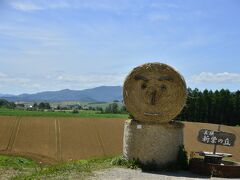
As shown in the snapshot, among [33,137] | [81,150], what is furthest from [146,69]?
[33,137]

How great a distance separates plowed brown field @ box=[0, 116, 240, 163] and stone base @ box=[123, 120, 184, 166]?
4639mm

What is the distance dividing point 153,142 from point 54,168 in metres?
2.84

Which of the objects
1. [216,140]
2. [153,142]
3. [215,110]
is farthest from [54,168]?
[215,110]

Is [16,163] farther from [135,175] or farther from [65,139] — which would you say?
[65,139]

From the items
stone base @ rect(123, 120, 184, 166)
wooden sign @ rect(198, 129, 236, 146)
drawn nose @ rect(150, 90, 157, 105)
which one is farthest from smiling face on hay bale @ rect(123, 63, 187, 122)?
wooden sign @ rect(198, 129, 236, 146)

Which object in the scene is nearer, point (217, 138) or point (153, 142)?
point (153, 142)

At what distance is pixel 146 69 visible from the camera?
44.8ft

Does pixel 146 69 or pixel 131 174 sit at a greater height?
pixel 146 69

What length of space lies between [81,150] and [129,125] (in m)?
6.57

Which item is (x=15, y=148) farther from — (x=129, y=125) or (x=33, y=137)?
(x=129, y=125)

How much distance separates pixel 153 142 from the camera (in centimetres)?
1320

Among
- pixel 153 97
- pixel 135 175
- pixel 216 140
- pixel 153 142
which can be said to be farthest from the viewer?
pixel 153 97

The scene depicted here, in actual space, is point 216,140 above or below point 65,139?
above

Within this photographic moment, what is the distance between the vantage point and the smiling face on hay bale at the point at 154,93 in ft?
44.3
